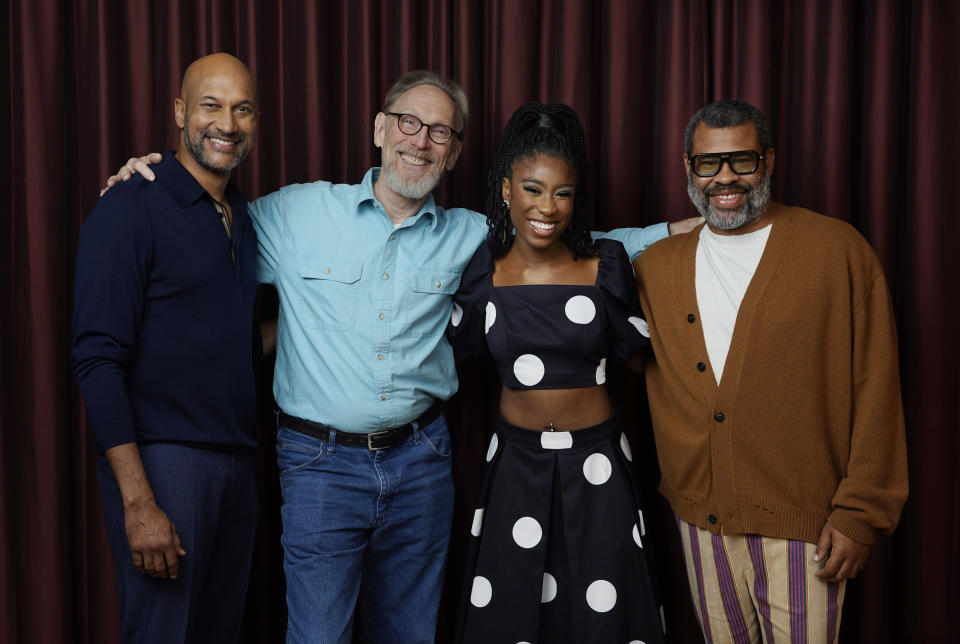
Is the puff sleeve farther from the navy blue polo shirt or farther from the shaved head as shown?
the shaved head

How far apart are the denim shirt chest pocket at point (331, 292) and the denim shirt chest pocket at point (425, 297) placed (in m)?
0.13

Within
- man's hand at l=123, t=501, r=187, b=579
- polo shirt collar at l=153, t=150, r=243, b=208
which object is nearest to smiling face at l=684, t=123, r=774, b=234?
polo shirt collar at l=153, t=150, r=243, b=208

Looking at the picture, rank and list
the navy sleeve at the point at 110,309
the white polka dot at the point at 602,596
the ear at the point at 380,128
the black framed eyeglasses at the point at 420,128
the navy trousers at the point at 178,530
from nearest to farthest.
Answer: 1. the navy sleeve at the point at 110,309
2. the navy trousers at the point at 178,530
3. the white polka dot at the point at 602,596
4. the black framed eyeglasses at the point at 420,128
5. the ear at the point at 380,128

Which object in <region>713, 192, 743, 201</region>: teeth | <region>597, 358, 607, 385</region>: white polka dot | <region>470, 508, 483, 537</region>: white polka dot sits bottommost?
<region>470, 508, 483, 537</region>: white polka dot

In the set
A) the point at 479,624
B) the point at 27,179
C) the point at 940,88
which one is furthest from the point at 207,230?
the point at 940,88

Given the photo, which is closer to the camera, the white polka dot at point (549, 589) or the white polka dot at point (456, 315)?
the white polka dot at point (549, 589)

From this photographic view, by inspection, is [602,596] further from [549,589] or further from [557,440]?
[557,440]

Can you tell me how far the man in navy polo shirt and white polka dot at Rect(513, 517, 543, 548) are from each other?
2.32ft

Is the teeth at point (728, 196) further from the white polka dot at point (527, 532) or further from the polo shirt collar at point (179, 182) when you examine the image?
the polo shirt collar at point (179, 182)

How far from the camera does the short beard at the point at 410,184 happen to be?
2.02 meters

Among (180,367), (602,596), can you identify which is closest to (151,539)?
(180,367)

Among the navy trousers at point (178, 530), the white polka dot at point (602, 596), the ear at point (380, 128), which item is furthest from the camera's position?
the ear at point (380, 128)

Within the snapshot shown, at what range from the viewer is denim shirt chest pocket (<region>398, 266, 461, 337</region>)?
2.00 metres

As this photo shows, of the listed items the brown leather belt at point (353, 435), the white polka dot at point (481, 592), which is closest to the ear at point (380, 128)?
the brown leather belt at point (353, 435)
